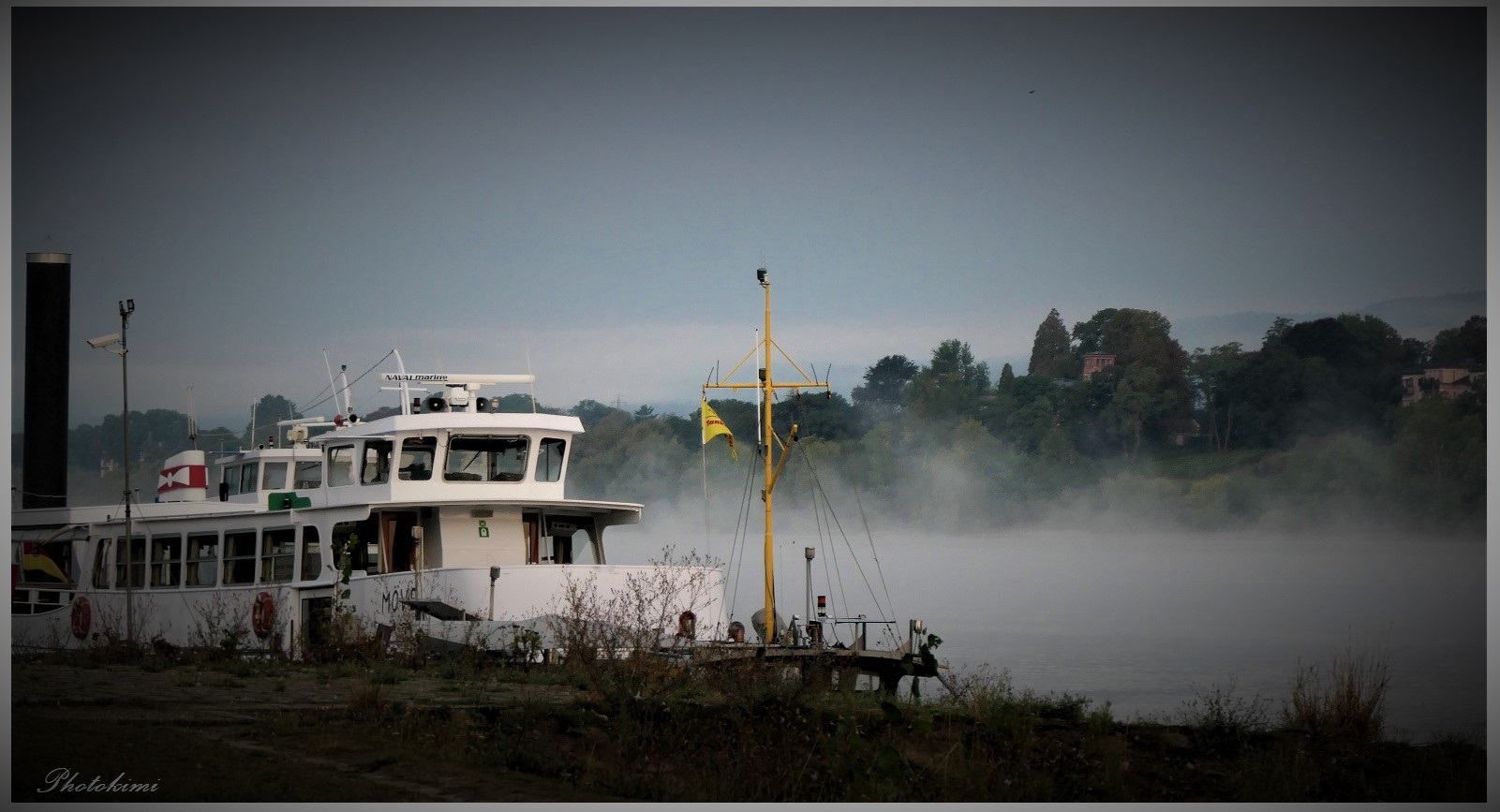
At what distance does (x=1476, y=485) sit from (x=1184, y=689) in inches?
1087

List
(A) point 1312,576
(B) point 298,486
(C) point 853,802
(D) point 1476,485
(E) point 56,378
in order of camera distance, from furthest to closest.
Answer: (A) point 1312,576
(D) point 1476,485
(E) point 56,378
(B) point 298,486
(C) point 853,802

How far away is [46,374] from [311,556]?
15675mm

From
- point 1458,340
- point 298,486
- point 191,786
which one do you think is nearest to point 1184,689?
point 298,486

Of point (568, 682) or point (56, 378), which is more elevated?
point (56, 378)

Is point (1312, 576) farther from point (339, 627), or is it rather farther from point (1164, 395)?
point (339, 627)

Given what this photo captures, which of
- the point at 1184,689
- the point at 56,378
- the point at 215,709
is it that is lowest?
the point at 1184,689

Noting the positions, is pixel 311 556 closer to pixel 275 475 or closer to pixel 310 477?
pixel 310 477

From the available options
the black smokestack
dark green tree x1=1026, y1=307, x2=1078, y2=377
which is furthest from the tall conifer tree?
the black smokestack

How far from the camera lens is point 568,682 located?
67.2 feet

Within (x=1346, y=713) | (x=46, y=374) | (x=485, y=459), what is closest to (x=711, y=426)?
(x=485, y=459)

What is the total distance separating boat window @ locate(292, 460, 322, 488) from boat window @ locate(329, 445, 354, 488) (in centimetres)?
76

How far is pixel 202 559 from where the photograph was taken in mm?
30094

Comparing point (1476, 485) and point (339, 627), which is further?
point (1476, 485)

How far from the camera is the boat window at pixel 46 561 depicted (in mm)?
32188
